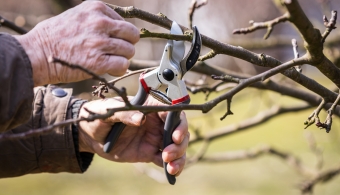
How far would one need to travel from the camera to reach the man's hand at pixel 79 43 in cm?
96

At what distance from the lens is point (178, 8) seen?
217 inches

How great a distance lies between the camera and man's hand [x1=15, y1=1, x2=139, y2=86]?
958mm

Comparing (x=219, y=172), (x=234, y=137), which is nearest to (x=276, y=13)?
(x=234, y=137)

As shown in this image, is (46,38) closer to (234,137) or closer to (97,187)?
(97,187)

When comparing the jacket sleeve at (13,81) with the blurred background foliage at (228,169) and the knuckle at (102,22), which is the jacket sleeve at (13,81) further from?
the blurred background foliage at (228,169)

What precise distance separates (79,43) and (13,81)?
148 millimetres

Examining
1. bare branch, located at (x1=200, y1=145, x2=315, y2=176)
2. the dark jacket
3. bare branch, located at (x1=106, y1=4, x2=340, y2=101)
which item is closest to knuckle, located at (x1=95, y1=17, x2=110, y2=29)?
bare branch, located at (x1=106, y1=4, x2=340, y2=101)

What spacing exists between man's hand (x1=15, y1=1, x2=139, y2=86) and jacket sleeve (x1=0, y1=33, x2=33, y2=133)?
3 cm

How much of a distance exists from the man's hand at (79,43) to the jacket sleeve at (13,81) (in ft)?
0.09

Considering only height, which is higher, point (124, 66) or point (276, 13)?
point (124, 66)

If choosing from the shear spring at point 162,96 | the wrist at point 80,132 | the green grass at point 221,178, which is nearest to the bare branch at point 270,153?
the wrist at point 80,132

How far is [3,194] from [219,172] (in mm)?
1874

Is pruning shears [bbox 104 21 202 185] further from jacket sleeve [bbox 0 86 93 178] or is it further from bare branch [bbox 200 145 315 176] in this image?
bare branch [bbox 200 145 315 176]

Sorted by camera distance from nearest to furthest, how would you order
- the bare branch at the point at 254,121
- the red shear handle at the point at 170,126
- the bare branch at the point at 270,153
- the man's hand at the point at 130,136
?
the red shear handle at the point at 170,126 < the man's hand at the point at 130,136 < the bare branch at the point at 254,121 < the bare branch at the point at 270,153
